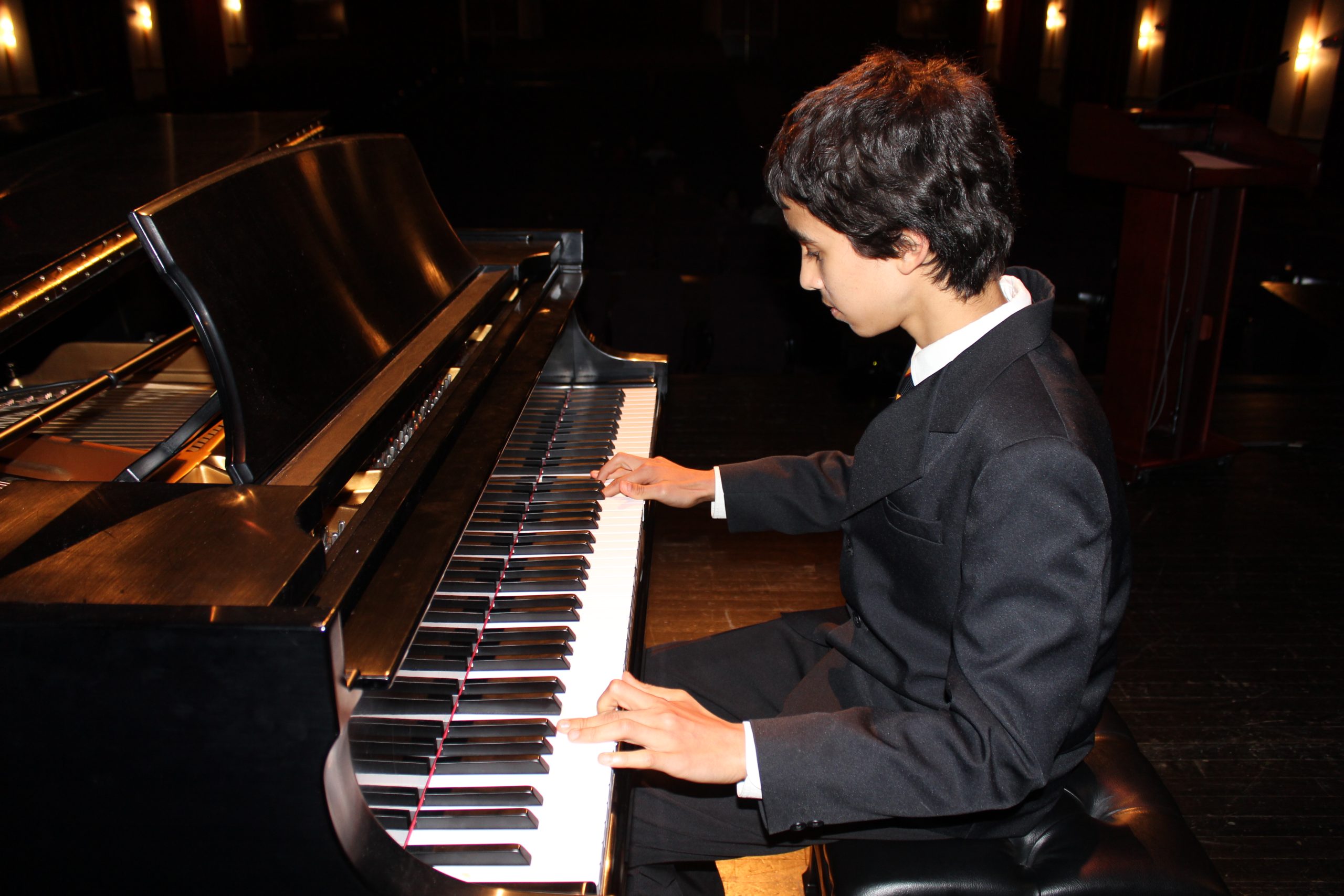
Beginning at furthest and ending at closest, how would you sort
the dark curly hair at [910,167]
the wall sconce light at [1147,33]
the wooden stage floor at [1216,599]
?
1. the wall sconce light at [1147,33]
2. the wooden stage floor at [1216,599]
3. the dark curly hair at [910,167]

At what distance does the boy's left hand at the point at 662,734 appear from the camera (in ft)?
3.73

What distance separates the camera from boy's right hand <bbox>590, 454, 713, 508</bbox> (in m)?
1.87

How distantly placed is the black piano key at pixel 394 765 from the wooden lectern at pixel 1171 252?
11.0ft

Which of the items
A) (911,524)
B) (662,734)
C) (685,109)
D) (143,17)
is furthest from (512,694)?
(685,109)

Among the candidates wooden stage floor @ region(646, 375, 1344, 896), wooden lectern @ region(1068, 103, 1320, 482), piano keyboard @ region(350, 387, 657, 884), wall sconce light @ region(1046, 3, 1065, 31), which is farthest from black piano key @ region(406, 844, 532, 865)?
→ wall sconce light @ region(1046, 3, 1065, 31)

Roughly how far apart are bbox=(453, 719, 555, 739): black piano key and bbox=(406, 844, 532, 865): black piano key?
6.9 inches

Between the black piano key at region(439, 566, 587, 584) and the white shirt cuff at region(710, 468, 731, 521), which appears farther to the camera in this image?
the white shirt cuff at region(710, 468, 731, 521)

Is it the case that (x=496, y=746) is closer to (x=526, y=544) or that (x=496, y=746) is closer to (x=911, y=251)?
(x=526, y=544)

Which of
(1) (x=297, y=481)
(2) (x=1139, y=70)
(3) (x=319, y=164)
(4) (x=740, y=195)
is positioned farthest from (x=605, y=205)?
(1) (x=297, y=481)

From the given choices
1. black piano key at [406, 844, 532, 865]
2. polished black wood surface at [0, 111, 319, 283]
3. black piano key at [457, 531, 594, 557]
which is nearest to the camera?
black piano key at [406, 844, 532, 865]

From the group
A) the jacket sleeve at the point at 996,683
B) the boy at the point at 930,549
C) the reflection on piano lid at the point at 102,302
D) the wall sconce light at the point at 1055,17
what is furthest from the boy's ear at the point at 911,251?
the wall sconce light at the point at 1055,17

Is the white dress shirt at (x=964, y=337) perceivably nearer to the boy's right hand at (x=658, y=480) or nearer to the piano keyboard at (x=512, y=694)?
the piano keyboard at (x=512, y=694)

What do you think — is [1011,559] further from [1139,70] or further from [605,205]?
[1139,70]

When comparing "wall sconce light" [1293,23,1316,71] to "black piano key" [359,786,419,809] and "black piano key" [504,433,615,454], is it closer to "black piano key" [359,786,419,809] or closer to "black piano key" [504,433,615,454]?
"black piano key" [504,433,615,454]
